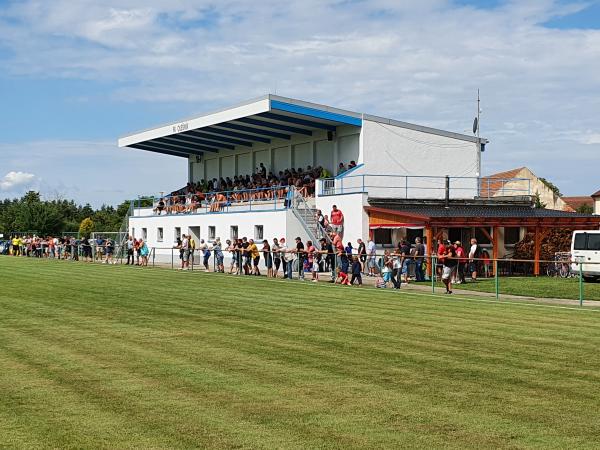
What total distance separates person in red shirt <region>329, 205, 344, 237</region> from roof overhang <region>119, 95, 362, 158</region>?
22.4 feet

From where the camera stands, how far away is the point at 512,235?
39.1 m

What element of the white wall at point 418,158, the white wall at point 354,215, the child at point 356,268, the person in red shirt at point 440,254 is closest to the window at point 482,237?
the white wall at point 418,158

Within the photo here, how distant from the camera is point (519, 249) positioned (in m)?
38.4

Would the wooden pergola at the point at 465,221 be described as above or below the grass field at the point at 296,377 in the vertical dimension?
above

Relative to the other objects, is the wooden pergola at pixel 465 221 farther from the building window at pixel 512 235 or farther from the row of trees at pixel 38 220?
the row of trees at pixel 38 220

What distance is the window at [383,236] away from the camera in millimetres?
37344

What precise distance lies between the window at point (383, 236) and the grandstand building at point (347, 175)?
0.04 m

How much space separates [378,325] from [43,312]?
282 inches

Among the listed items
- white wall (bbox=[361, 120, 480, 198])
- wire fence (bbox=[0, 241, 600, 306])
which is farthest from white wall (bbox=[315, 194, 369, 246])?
wire fence (bbox=[0, 241, 600, 306])

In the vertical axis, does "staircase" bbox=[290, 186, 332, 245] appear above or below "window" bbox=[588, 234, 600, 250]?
above

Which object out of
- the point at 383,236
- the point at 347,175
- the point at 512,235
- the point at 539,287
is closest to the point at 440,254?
the point at 539,287

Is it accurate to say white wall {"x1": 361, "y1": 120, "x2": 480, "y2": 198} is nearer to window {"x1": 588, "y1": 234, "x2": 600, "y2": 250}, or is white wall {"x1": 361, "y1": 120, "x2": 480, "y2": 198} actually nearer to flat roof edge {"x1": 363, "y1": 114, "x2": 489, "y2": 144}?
flat roof edge {"x1": 363, "y1": 114, "x2": 489, "y2": 144}

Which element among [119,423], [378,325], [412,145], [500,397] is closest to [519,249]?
[412,145]

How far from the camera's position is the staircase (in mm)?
38594
